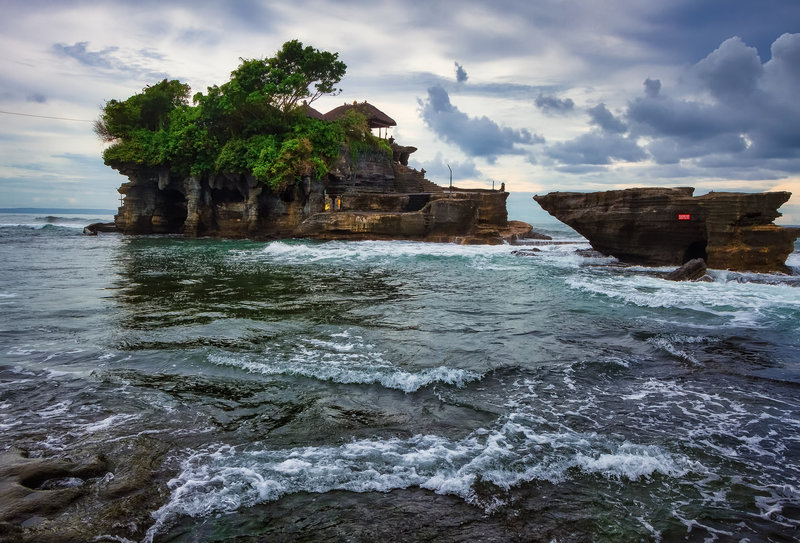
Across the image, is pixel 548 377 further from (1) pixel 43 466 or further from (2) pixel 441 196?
(2) pixel 441 196

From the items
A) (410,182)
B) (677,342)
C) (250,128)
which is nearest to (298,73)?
(250,128)

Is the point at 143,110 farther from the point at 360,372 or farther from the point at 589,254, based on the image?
the point at 360,372

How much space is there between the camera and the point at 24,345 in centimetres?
643

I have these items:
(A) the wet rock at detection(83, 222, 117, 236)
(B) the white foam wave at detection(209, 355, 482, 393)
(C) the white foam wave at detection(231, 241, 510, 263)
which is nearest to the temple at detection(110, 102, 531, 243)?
(A) the wet rock at detection(83, 222, 117, 236)

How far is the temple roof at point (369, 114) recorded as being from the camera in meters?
39.6

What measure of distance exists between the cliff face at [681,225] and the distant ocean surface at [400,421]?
20.2 ft

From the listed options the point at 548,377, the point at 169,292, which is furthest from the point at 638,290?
the point at 169,292

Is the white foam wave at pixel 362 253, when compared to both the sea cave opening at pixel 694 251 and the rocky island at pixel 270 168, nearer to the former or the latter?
the rocky island at pixel 270 168

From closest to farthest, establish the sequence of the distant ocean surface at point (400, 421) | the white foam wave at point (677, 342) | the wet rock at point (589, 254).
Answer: the distant ocean surface at point (400, 421) < the white foam wave at point (677, 342) < the wet rock at point (589, 254)

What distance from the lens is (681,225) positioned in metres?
16.0

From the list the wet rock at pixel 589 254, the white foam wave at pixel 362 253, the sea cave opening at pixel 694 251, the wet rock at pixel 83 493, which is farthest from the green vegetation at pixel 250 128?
the wet rock at pixel 83 493

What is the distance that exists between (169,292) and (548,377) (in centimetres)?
895

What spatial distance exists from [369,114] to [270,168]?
14.0m

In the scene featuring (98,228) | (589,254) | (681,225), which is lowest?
(589,254)
